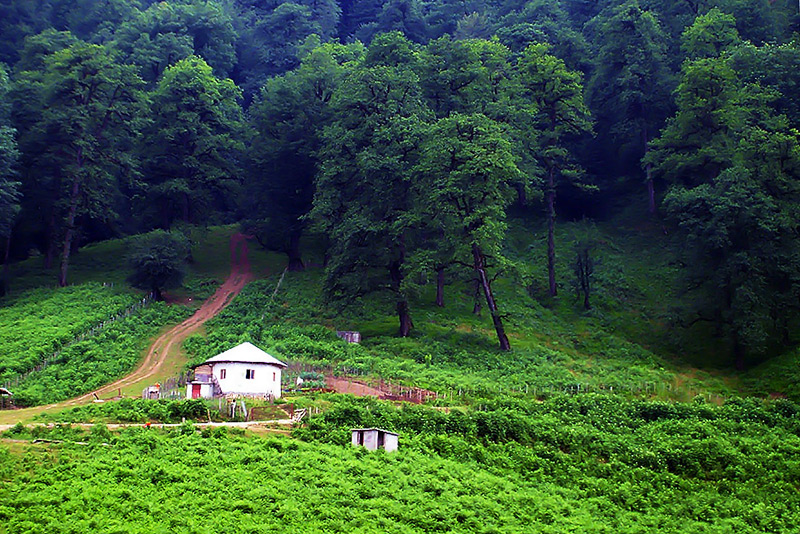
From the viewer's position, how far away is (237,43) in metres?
105

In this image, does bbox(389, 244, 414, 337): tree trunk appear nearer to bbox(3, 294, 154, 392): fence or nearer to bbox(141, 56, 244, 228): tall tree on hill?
bbox(3, 294, 154, 392): fence

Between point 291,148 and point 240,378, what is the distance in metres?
28.4

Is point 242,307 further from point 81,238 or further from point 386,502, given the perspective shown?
point 386,502

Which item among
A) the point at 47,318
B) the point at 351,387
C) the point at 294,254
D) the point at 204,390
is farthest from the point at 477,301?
the point at 47,318

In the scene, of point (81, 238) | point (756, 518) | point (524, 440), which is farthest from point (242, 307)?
point (756, 518)

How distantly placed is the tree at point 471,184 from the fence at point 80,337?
2125 cm

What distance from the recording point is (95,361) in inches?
1882

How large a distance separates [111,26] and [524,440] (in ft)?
257

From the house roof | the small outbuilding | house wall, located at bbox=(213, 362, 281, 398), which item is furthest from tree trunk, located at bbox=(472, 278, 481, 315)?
the small outbuilding

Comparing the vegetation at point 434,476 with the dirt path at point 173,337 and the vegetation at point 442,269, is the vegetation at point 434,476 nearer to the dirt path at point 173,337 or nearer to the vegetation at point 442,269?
the vegetation at point 442,269

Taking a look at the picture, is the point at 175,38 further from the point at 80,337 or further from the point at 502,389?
the point at 502,389

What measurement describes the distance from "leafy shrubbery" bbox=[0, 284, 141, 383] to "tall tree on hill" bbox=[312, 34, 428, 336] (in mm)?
15259

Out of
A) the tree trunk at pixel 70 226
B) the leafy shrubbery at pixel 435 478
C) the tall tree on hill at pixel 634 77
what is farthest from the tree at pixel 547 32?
the leafy shrubbery at pixel 435 478

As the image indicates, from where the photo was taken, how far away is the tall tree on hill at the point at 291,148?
6688 cm
